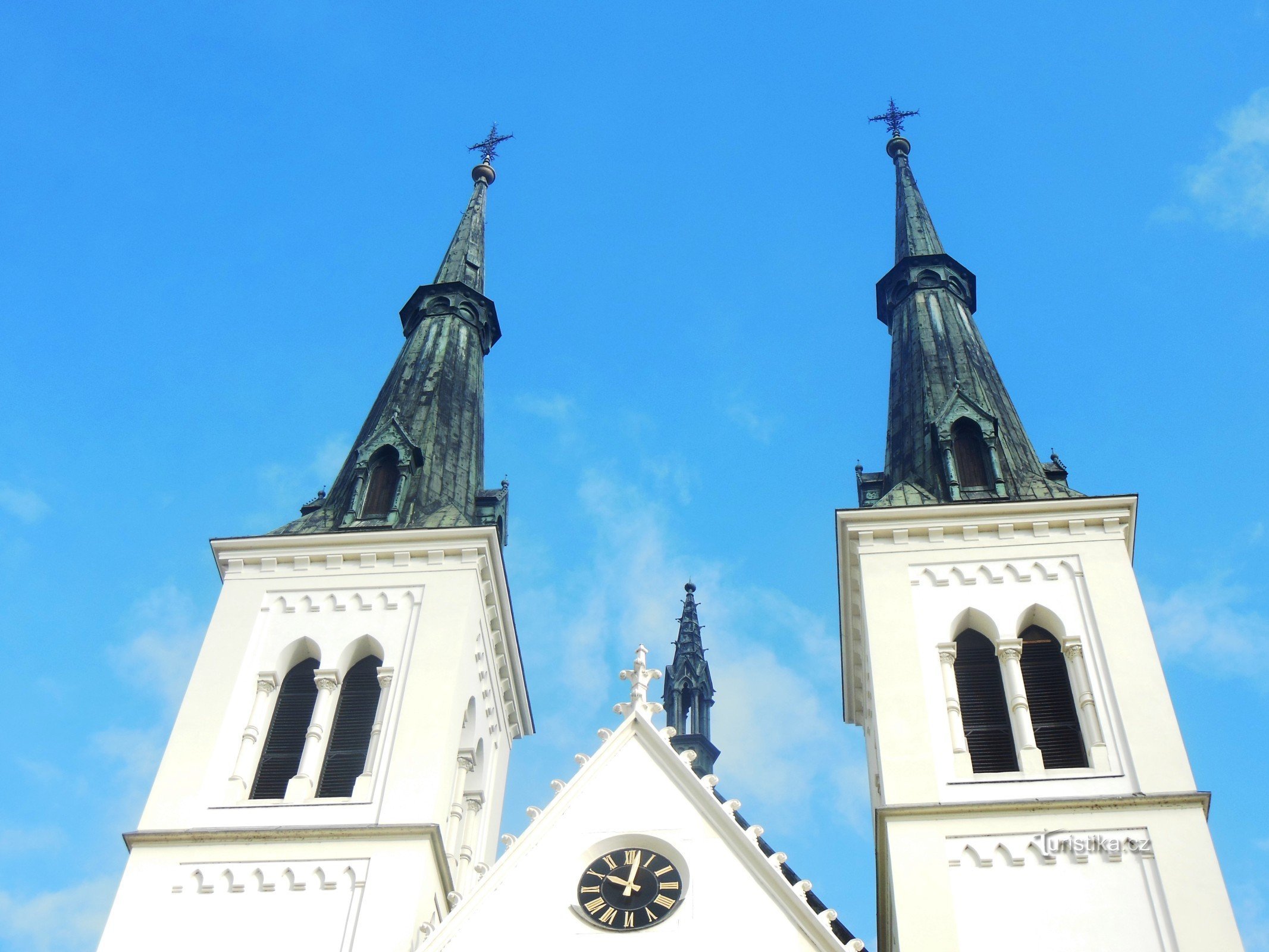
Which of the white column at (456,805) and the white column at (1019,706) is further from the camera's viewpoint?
the white column at (456,805)

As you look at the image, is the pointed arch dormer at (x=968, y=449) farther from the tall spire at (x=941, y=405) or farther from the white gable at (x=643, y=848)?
the white gable at (x=643, y=848)

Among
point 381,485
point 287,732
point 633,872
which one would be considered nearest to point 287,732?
point 287,732

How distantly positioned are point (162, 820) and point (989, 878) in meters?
10.7

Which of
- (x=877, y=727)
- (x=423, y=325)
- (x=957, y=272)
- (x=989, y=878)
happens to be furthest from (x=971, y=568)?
(x=423, y=325)

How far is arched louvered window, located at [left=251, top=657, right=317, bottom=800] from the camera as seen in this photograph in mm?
23328

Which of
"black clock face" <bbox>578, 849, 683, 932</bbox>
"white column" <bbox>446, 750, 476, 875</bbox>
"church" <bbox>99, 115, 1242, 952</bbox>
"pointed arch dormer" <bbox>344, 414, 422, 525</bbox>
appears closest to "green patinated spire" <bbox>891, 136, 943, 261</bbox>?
"church" <bbox>99, 115, 1242, 952</bbox>

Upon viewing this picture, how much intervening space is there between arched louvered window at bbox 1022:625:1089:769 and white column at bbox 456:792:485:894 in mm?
8183

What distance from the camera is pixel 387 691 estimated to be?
940 inches

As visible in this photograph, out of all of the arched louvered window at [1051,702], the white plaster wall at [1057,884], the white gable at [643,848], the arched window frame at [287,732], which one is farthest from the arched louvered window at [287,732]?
the arched louvered window at [1051,702]

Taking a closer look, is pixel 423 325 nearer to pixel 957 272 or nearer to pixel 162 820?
pixel 957 272

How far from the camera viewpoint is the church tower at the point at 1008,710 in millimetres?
20109

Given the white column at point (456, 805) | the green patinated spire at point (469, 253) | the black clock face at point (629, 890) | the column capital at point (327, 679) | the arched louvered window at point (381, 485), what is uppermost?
the green patinated spire at point (469, 253)

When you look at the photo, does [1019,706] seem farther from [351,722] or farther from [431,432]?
[431,432]

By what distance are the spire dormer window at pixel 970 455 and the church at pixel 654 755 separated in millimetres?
52
